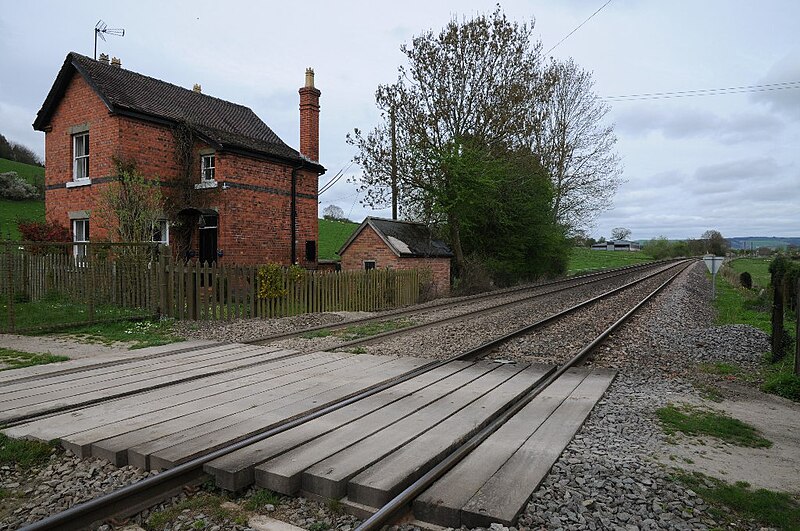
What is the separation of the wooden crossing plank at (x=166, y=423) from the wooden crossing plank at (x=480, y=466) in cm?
207

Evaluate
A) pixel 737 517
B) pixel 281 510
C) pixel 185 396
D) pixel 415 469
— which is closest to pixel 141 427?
pixel 185 396

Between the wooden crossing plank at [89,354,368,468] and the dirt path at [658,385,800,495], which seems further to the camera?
the wooden crossing plank at [89,354,368,468]

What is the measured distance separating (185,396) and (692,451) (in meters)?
4.65

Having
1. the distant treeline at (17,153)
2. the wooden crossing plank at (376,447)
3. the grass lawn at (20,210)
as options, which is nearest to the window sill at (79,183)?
the wooden crossing plank at (376,447)

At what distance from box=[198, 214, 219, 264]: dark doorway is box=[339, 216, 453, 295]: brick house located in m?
5.39

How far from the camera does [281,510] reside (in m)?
3.17

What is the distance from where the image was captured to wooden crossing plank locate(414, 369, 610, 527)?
299 centimetres

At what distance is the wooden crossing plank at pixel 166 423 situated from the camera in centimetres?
380

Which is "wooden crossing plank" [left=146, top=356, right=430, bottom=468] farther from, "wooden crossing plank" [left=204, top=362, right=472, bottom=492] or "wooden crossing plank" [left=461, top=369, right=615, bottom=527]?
"wooden crossing plank" [left=461, top=369, right=615, bottom=527]

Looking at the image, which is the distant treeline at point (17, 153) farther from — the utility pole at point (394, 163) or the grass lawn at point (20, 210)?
the utility pole at point (394, 163)

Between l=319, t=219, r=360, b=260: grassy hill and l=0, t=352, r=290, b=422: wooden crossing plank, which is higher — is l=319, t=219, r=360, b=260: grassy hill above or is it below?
above

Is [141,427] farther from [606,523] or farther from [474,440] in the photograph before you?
[606,523]

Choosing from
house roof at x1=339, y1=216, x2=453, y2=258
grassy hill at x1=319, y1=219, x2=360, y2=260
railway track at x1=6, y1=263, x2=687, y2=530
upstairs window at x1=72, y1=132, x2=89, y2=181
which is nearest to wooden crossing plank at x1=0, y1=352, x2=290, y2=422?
railway track at x1=6, y1=263, x2=687, y2=530

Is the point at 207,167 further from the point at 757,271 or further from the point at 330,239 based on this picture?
the point at 757,271
